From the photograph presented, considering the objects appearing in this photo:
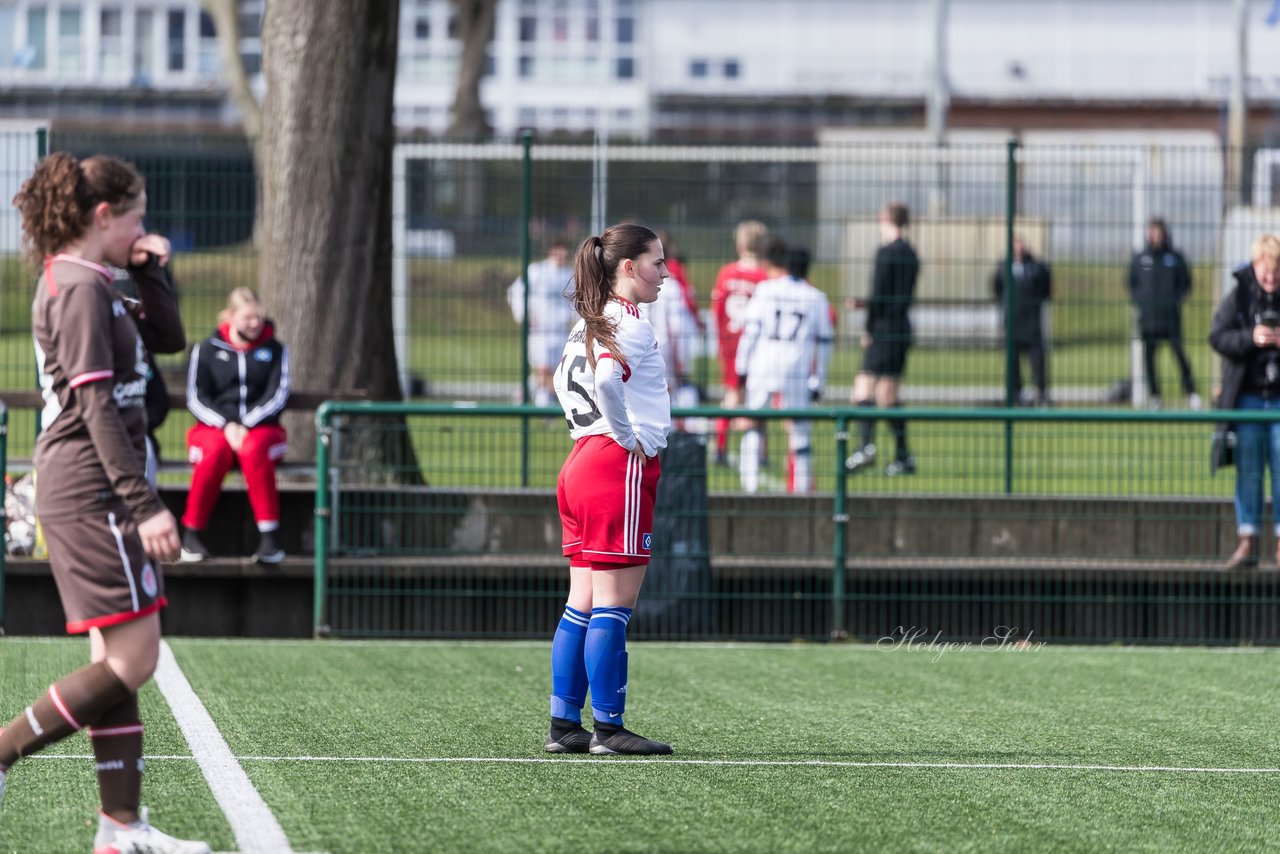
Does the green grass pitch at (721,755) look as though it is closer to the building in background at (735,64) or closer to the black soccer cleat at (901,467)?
the black soccer cleat at (901,467)

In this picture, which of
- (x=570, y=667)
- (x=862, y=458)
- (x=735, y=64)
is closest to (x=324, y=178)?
(x=862, y=458)

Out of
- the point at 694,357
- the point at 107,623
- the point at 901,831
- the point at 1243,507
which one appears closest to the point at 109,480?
the point at 107,623

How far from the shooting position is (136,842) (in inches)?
194

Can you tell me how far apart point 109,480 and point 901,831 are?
2311mm

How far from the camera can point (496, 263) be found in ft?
42.8

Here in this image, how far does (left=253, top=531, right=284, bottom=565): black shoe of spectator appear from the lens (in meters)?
10.8

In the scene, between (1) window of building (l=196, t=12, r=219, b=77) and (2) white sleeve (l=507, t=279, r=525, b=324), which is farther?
(1) window of building (l=196, t=12, r=219, b=77)

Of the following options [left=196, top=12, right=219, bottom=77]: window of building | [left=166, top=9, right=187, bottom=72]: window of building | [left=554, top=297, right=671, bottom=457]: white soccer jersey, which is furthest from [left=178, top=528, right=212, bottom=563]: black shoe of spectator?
[left=166, top=9, right=187, bottom=72]: window of building

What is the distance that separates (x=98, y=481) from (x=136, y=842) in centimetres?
87

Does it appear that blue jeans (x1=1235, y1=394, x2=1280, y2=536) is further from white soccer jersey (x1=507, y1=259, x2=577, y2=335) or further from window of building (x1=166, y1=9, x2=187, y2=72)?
window of building (x1=166, y1=9, x2=187, y2=72)

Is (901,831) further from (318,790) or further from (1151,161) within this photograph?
(1151,161)

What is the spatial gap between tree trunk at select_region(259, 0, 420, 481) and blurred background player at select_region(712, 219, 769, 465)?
229 cm

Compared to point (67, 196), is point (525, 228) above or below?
above

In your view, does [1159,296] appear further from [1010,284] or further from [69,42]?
[69,42]
